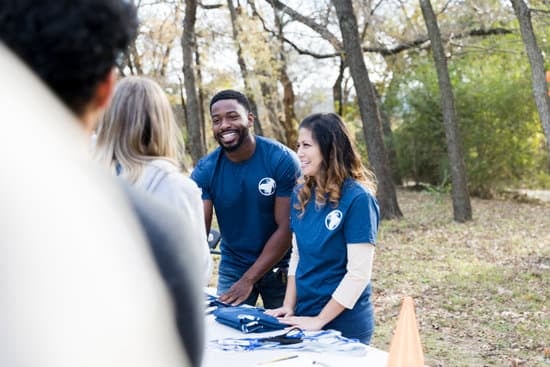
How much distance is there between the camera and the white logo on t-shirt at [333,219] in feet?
10.3

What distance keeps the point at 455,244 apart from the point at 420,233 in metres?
1.20

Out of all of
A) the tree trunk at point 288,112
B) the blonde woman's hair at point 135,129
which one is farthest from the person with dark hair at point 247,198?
the tree trunk at point 288,112

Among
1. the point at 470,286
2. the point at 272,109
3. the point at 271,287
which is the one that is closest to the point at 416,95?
the point at 272,109

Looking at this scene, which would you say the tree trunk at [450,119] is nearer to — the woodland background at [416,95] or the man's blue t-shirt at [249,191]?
the woodland background at [416,95]

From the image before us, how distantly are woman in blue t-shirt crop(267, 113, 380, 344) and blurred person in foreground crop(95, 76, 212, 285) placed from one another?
127 centimetres

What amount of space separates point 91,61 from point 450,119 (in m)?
12.4

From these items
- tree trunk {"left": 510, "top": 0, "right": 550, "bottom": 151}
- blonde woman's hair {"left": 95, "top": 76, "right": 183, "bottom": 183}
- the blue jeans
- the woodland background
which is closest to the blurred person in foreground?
blonde woman's hair {"left": 95, "top": 76, "right": 183, "bottom": 183}

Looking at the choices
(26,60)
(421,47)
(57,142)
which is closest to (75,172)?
(57,142)

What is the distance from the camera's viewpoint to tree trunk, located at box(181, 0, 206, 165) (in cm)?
1518

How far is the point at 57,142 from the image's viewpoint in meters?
1.16

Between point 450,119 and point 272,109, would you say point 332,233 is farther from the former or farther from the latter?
point 272,109

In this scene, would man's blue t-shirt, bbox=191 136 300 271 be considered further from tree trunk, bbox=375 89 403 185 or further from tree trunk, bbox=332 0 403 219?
tree trunk, bbox=375 89 403 185

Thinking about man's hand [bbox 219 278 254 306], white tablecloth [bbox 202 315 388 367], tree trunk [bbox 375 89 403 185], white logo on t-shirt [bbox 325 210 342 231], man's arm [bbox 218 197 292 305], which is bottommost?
white tablecloth [bbox 202 315 388 367]

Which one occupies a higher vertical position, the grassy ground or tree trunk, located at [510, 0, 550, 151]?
tree trunk, located at [510, 0, 550, 151]
